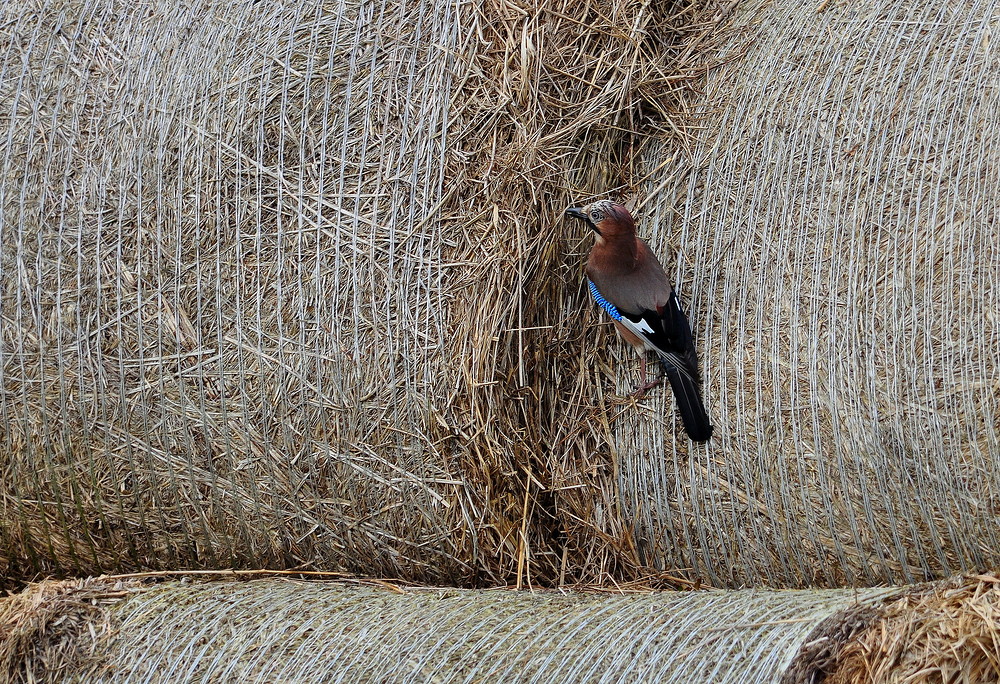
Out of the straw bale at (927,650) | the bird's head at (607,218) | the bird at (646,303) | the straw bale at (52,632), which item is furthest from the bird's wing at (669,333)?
the straw bale at (52,632)

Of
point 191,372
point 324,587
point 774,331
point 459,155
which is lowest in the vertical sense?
point 324,587

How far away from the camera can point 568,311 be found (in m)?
2.15

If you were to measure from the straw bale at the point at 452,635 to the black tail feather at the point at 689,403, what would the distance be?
12.9 inches

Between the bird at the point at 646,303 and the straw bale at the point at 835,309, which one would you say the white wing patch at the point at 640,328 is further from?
the straw bale at the point at 835,309

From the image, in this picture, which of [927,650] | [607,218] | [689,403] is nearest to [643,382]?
[689,403]

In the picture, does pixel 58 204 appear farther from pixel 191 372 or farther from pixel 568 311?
pixel 568 311

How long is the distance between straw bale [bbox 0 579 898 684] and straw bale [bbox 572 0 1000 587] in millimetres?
198

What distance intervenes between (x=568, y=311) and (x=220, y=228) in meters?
0.76

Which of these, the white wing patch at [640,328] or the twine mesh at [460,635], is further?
the white wing patch at [640,328]

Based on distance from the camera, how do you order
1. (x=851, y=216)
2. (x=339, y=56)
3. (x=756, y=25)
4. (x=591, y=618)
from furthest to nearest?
(x=756, y=25), (x=339, y=56), (x=851, y=216), (x=591, y=618)

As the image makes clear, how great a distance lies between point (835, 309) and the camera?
6.20 ft

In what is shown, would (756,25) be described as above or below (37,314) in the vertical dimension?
above

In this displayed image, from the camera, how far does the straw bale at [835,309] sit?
1778 mm

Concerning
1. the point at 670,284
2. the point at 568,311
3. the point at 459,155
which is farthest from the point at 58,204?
the point at 670,284
